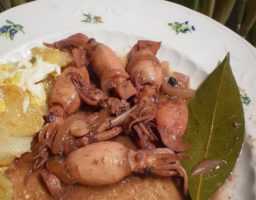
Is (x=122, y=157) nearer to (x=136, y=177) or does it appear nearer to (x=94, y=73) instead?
(x=136, y=177)

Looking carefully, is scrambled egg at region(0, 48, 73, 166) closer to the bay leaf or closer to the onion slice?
the onion slice

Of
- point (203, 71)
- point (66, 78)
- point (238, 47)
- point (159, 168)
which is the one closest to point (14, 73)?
point (66, 78)

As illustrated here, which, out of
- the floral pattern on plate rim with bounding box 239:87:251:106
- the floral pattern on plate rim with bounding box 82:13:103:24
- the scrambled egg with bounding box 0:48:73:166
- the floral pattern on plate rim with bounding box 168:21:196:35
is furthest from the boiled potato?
the floral pattern on plate rim with bounding box 239:87:251:106

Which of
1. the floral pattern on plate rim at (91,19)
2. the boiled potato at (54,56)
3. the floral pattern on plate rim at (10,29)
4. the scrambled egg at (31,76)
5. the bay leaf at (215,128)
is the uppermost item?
the floral pattern on plate rim at (91,19)

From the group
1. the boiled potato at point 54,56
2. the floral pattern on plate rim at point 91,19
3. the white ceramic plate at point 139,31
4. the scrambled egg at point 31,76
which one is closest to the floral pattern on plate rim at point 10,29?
the white ceramic plate at point 139,31

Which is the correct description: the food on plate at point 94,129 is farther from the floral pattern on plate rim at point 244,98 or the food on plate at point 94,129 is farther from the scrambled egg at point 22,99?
the floral pattern on plate rim at point 244,98

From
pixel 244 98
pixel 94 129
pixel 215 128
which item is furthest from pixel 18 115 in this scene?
pixel 244 98
